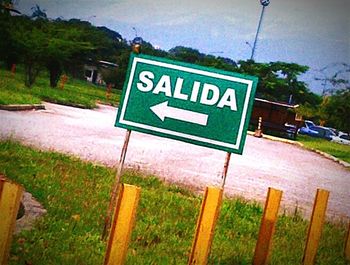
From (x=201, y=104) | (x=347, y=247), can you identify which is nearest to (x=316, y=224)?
(x=347, y=247)

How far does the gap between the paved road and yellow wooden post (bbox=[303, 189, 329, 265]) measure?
460mm

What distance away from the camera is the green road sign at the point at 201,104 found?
1.97 m

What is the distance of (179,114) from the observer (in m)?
1.97

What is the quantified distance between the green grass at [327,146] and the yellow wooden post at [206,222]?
984mm

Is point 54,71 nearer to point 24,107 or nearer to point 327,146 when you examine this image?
point 24,107

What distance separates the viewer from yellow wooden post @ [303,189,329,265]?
6.18 ft

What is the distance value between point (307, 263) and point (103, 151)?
3.87ft

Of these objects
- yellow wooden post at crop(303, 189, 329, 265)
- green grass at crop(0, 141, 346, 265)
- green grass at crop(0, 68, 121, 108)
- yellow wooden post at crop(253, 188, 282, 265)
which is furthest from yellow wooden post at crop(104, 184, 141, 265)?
green grass at crop(0, 68, 121, 108)

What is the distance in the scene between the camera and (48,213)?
2.19m

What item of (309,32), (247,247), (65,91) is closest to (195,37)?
(309,32)

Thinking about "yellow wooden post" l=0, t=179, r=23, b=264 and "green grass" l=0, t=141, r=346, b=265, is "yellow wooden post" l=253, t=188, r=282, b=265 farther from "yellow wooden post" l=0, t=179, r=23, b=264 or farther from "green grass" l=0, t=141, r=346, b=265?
"yellow wooden post" l=0, t=179, r=23, b=264

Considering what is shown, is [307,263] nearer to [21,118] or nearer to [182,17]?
[182,17]

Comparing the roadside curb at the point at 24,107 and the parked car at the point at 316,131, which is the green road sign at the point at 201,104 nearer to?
the parked car at the point at 316,131

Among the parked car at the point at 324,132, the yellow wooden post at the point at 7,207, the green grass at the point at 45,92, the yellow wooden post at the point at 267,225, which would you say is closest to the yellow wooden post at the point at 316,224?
the yellow wooden post at the point at 267,225
